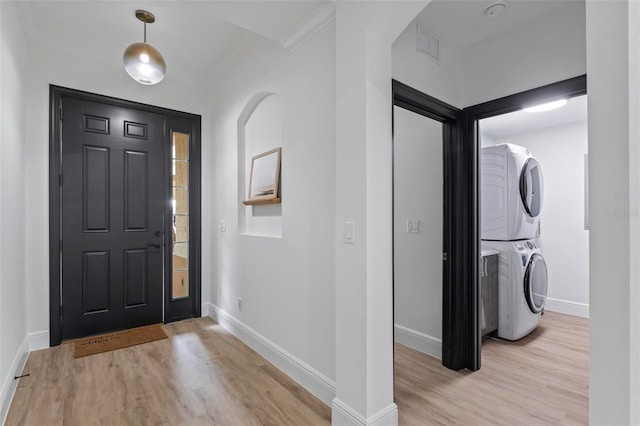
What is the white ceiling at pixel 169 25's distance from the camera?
203 cm

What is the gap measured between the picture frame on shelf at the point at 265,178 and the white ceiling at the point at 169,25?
0.91 metres

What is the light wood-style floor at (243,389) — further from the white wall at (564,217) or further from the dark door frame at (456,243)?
the white wall at (564,217)

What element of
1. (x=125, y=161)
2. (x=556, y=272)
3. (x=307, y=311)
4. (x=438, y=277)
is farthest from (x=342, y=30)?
(x=556, y=272)

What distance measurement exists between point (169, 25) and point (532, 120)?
166 inches

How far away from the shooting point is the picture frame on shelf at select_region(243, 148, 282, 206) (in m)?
2.59

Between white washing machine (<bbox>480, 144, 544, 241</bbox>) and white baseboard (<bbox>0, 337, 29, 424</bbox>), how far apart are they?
3.99 metres

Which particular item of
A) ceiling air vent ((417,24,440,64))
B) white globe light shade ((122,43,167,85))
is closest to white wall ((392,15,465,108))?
ceiling air vent ((417,24,440,64))

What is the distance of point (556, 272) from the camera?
418cm

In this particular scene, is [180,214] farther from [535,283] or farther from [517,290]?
[535,283]

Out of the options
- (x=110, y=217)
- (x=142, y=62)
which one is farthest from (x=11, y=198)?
(x=142, y=62)

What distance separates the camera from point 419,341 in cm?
282

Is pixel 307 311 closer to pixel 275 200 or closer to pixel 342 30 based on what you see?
pixel 275 200

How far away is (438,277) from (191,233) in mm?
2732

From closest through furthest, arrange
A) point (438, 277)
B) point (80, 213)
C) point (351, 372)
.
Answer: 1. point (351, 372)
2. point (438, 277)
3. point (80, 213)
